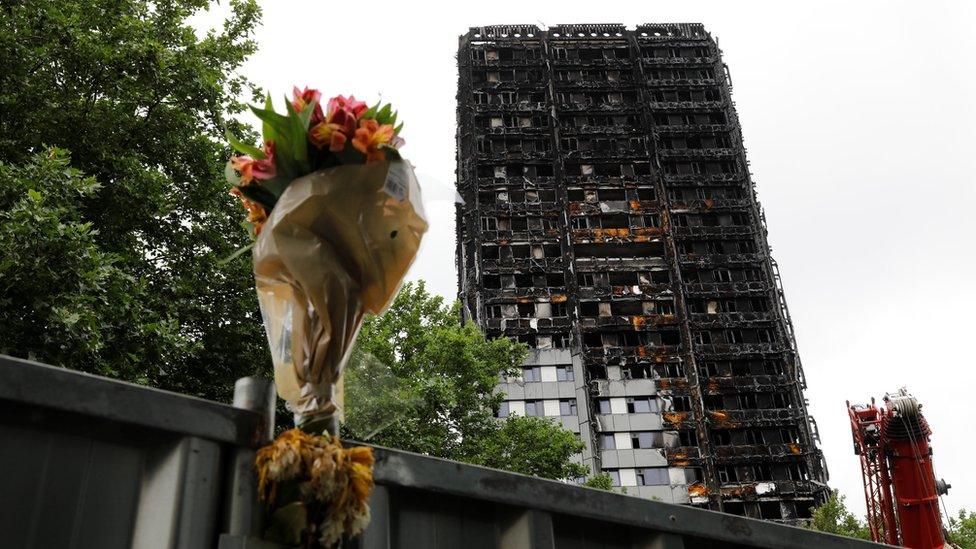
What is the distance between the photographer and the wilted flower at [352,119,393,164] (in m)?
3.52

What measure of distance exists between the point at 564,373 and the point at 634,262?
12075 millimetres

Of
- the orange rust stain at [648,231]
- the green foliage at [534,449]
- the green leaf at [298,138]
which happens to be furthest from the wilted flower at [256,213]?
the orange rust stain at [648,231]

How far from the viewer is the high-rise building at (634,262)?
53.3 m

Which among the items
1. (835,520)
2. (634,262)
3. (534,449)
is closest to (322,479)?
(534,449)

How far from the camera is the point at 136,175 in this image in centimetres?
1178

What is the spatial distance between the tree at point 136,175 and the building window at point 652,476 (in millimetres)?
43928

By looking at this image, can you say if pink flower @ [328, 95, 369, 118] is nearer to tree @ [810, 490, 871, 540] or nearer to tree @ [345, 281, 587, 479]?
tree @ [345, 281, 587, 479]

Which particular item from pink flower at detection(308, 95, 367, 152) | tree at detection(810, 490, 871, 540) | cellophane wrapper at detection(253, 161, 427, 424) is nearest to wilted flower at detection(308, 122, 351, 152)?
pink flower at detection(308, 95, 367, 152)

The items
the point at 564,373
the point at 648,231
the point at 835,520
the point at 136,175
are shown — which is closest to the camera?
the point at 136,175

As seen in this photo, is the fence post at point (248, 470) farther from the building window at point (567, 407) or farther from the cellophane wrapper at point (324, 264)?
the building window at point (567, 407)

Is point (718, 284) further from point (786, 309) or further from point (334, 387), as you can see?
point (334, 387)

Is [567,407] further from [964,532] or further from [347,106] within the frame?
[347,106]

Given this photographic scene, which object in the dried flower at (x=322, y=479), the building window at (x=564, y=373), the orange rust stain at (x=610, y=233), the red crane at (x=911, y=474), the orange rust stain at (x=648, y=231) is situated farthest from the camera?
the orange rust stain at (x=648, y=231)

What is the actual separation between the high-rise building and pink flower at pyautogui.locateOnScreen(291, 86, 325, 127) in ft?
148
